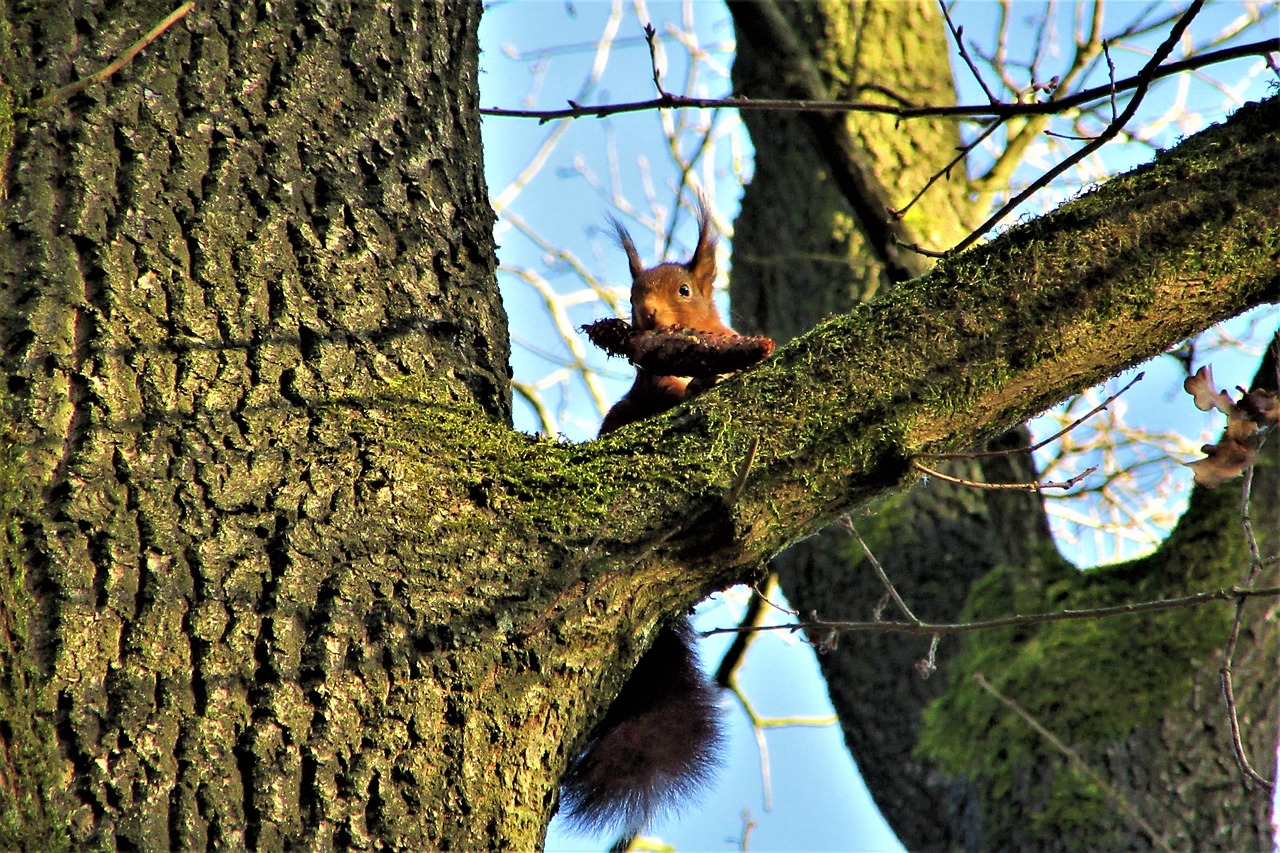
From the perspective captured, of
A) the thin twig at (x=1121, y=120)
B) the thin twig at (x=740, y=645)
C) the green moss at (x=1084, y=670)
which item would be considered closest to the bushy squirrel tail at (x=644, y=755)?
the thin twig at (x=1121, y=120)

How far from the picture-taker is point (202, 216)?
1533 mm

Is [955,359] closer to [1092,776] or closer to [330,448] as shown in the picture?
[330,448]

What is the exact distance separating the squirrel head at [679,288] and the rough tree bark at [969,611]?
0.41 m

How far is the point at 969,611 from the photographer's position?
332 cm

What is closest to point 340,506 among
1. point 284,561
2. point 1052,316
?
point 284,561

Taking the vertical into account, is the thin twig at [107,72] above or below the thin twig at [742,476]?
above

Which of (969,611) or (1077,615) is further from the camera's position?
(969,611)

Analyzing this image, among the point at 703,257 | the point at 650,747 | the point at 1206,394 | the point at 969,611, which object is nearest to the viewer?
the point at 1206,394

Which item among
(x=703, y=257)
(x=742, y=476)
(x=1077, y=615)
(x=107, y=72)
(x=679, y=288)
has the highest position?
(x=703, y=257)

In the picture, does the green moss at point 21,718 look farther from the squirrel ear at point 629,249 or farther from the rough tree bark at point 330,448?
the squirrel ear at point 629,249

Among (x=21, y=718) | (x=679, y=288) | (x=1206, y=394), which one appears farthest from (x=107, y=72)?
(x=679, y=288)

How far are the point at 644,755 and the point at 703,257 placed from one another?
160cm

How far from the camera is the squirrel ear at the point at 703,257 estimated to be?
10.3 ft

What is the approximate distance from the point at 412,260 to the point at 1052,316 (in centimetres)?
92
